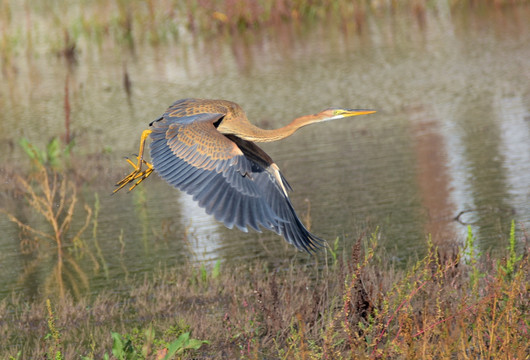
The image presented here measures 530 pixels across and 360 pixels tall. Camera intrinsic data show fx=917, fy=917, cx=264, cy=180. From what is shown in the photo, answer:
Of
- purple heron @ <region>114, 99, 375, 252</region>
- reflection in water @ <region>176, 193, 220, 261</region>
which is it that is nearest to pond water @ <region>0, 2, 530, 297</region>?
reflection in water @ <region>176, 193, 220, 261</region>

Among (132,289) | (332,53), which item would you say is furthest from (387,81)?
(132,289)

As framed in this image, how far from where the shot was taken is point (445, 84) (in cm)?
1788

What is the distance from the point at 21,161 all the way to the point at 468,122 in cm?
727

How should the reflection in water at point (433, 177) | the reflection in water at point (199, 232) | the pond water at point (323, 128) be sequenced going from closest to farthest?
the reflection in water at point (433, 177) → the reflection in water at point (199, 232) → the pond water at point (323, 128)

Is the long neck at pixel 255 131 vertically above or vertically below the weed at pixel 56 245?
above

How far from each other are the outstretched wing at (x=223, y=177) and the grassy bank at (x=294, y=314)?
48 centimetres

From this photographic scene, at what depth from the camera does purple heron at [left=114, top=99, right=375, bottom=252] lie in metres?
6.11

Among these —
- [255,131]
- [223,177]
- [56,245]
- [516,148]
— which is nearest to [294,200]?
[56,245]

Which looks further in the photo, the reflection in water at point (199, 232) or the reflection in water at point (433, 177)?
the reflection in water at point (199, 232)

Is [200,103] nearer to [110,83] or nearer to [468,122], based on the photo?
[468,122]

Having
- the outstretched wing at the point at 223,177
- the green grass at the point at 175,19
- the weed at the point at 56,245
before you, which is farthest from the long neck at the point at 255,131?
the green grass at the point at 175,19

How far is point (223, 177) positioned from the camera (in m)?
6.24

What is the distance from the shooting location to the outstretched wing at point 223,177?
6.09 m

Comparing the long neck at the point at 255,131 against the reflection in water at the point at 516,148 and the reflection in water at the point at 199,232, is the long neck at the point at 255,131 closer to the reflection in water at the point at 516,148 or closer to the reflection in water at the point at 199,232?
the reflection in water at the point at 199,232
